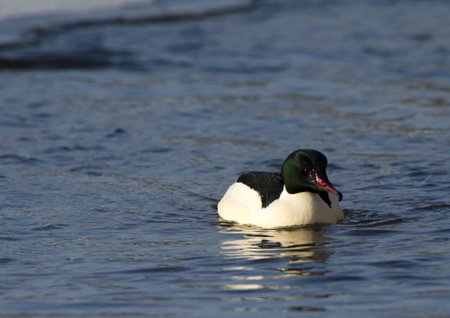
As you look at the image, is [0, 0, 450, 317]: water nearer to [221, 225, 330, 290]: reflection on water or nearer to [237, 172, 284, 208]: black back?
[221, 225, 330, 290]: reflection on water

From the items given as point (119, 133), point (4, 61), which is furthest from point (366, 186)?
point (4, 61)

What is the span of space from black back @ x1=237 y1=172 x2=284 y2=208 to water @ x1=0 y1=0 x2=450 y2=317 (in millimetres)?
393

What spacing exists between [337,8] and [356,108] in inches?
347

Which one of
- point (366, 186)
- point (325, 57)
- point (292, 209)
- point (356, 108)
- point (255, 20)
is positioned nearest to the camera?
point (292, 209)

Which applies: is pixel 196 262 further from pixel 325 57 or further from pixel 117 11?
pixel 117 11

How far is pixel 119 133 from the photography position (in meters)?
14.9

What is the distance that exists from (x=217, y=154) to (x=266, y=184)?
110 inches

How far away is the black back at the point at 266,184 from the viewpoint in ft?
35.6

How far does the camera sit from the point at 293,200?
35.2 ft

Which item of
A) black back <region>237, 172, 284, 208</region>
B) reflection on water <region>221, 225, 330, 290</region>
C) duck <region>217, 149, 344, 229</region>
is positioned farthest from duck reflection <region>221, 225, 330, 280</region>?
black back <region>237, 172, 284, 208</region>

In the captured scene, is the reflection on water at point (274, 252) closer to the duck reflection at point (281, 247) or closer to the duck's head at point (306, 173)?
the duck reflection at point (281, 247)

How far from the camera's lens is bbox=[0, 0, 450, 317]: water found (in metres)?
8.51

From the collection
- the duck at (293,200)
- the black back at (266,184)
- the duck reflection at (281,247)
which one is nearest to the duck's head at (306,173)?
the duck at (293,200)

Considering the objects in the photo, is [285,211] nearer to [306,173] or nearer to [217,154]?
[306,173]
